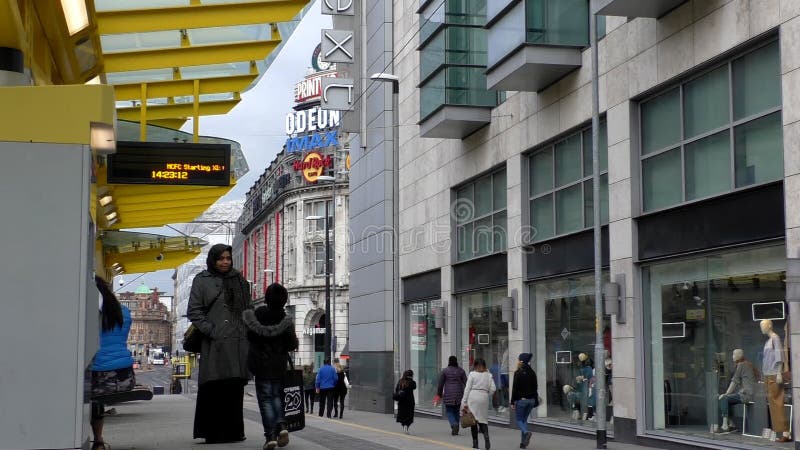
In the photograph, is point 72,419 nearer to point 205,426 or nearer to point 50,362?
point 50,362

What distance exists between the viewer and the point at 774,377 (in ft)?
46.5

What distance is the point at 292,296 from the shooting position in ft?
284

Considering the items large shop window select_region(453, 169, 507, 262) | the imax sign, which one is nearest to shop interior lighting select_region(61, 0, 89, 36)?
large shop window select_region(453, 169, 507, 262)

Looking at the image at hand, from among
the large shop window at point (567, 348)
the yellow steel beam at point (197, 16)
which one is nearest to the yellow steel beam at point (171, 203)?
the large shop window at point (567, 348)

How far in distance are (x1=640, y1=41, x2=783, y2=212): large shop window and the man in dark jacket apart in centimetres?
703

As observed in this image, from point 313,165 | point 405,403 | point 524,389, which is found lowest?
point 405,403

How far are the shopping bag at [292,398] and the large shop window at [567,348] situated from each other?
9.02 metres

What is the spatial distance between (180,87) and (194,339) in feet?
28.0

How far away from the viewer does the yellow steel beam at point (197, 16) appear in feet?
46.3

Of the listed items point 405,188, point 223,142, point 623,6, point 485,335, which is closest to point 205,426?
point 223,142

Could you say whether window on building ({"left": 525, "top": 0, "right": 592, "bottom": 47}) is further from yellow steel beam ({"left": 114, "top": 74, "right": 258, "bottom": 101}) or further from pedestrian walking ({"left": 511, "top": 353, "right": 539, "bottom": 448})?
pedestrian walking ({"left": 511, "top": 353, "right": 539, "bottom": 448})

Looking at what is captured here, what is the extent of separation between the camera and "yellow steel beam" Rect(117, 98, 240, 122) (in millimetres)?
19984

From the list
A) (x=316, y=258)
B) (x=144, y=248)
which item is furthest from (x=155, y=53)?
(x=316, y=258)

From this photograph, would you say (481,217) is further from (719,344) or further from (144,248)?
(144,248)
